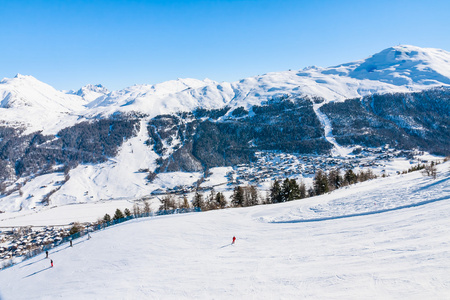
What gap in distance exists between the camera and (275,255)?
18062 millimetres

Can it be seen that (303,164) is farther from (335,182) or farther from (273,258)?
(273,258)

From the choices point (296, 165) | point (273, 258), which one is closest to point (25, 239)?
point (273, 258)

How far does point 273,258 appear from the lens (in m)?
17.5

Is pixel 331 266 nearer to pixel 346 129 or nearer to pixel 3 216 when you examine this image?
pixel 3 216

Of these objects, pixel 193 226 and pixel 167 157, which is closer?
pixel 193 226

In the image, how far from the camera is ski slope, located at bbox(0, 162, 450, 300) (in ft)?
40.0

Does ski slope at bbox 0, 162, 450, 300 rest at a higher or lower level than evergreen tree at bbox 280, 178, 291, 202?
higher

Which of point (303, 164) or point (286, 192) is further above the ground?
point (286, 192)

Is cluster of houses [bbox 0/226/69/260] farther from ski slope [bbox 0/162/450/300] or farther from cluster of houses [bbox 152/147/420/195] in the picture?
cluster of houses [bbox 152/147/420/195]

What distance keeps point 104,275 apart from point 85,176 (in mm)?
138966

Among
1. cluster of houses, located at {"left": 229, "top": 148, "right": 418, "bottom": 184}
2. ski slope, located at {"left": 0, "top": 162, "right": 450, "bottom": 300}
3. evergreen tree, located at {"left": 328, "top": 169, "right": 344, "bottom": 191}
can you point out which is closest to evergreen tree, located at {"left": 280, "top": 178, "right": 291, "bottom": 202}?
evergreen tree, located at {"left": 328, "top": 169, "right": 344, "bottom": 191}

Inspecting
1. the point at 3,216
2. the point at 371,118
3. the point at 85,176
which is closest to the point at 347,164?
the point at 371,118

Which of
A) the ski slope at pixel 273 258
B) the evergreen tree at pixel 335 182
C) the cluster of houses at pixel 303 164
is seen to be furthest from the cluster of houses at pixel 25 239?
the cluster of houses at pixel 303 164

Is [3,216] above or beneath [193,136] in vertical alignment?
beneath
